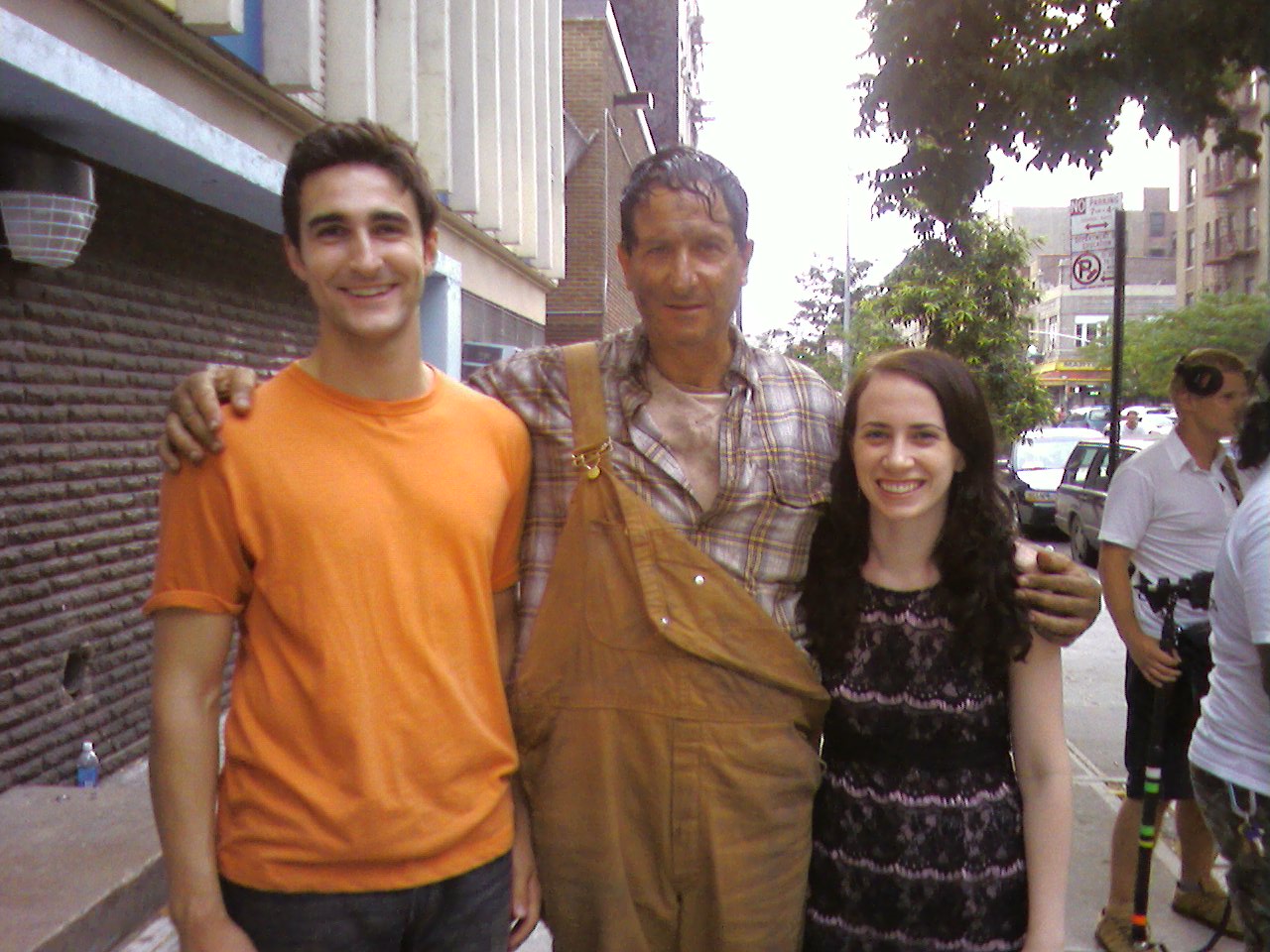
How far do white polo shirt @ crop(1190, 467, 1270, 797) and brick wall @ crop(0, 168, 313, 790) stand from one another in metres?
4.77

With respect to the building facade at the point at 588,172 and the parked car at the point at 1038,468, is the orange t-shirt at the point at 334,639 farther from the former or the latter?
the building facade at the point at 588,172

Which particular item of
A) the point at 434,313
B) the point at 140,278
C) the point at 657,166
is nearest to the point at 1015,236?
the point at 434,313

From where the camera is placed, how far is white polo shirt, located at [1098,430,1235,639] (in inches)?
168

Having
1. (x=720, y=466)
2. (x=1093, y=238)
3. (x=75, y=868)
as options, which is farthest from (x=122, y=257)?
(x=1093, y=238)

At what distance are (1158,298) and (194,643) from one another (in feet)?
284

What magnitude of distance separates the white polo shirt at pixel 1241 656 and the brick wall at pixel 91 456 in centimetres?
477

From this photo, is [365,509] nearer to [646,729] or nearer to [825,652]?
[646,729]

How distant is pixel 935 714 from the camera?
7.43ft

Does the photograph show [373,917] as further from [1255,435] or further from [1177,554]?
[1177,554]

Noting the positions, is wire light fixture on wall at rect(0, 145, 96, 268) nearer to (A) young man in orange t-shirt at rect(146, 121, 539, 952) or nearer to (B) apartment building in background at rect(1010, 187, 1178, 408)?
(A) young man in orange t-shirt at rect(146, 121, 539, 952)

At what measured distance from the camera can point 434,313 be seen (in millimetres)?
10773

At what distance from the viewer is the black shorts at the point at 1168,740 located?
4176mm

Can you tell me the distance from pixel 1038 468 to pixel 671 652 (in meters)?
18.3

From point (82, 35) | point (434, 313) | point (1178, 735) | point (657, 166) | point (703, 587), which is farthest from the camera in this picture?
point (434, 313)
